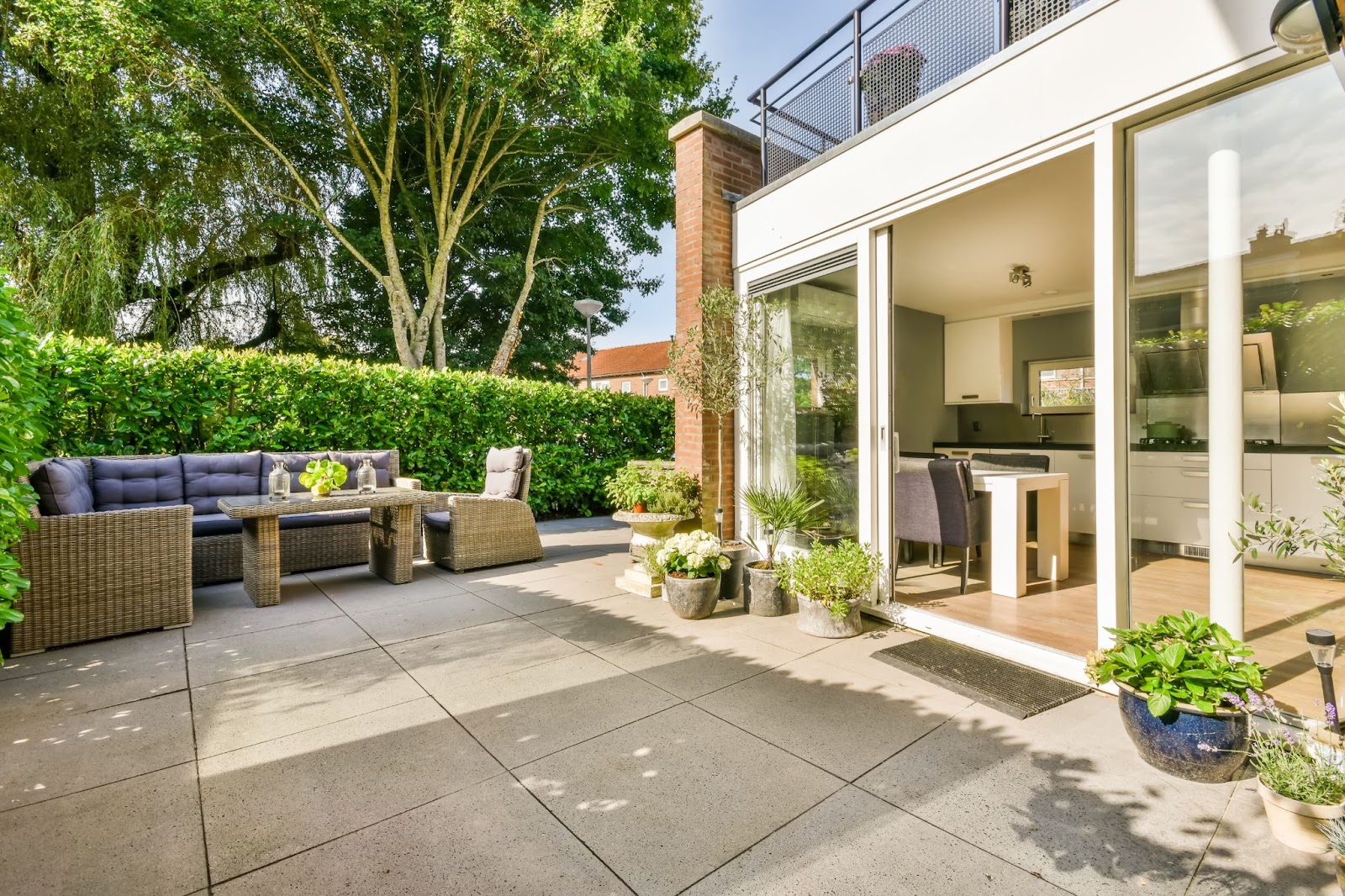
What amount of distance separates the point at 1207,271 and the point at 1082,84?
3.33ft

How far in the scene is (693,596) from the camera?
373 cm

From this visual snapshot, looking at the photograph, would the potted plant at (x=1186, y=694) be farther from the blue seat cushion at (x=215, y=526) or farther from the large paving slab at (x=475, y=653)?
the blue seat cushion at (x=215, y=526)

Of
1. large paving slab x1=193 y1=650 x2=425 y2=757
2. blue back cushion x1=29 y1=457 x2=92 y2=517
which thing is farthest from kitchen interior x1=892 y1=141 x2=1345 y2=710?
blue back cushion x1=29 y1=457 x2=92 y2=517

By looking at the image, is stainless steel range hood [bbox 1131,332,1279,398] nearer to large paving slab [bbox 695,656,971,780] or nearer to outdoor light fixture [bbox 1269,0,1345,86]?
outdoor light fixture [bbox 1269,0,1345,86]

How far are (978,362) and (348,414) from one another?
291 inches

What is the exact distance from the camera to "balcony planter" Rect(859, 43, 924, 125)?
12.4 ft

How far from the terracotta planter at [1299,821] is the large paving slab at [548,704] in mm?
1944

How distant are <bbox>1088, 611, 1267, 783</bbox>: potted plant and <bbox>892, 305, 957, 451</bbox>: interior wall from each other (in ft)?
16.7

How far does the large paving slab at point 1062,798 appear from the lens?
1581 mm

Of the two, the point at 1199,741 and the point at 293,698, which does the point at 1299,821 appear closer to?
the point at 1199,741

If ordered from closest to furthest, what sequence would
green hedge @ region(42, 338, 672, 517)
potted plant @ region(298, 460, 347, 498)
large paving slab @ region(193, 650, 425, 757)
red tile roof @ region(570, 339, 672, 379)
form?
large paving slab @ region(193, 650, 425, 757)
potted plant @ region(298, 460, 347, 498)
green hedge @ region(42, 338, 672, 517)
red tile roof @ region(570, 339, 672, 379)

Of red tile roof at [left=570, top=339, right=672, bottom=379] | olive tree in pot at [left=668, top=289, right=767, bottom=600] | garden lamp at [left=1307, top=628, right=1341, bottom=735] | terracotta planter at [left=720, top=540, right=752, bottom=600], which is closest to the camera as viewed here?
garden lamp at [left=1307, top=628, right=1341, bottom=735]

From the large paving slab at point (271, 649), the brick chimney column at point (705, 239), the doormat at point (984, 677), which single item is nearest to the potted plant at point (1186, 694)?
the doormat at point (984, 677)

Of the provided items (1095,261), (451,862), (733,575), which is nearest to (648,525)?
(733,575)
